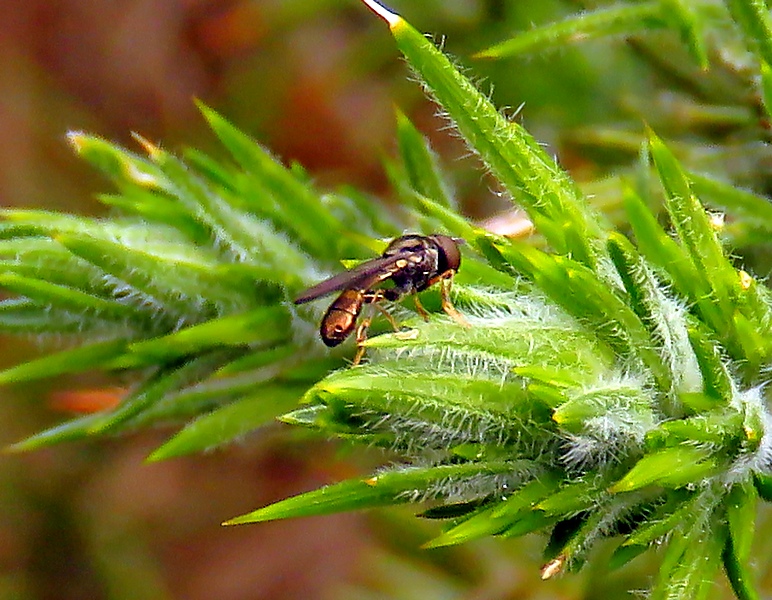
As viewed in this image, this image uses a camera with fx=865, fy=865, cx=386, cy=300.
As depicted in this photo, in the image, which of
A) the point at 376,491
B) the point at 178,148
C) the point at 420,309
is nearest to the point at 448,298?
the point at 420,309

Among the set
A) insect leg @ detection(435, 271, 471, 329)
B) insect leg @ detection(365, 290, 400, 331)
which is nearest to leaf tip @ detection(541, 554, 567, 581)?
insect leg @ detection(435, 271, 471, 329)

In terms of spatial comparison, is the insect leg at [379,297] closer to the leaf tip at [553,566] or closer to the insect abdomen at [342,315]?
the insect abdomen at [342,315]

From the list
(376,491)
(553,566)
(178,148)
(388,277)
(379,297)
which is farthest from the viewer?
(178,148)

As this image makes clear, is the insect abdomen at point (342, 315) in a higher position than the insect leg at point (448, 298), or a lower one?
lower

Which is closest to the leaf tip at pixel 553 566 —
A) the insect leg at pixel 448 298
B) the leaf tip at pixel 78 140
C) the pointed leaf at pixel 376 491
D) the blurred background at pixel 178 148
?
the pointed leaf at pixel 376 491

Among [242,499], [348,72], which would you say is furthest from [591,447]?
[242,499]

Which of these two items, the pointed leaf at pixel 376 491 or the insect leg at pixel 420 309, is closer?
the pointed leaf at pixel 376 491

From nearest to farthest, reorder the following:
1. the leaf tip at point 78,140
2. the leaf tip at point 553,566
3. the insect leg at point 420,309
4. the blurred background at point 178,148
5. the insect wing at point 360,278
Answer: the leaf tip at point 553,566 → the insect leg at point 420,309 → the insect wing at point 360,278 → the leaf tip at point 78,140 → the blurred background at point 178,148

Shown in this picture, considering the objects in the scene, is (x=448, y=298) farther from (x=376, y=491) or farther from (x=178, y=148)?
(x=178, y=148)
